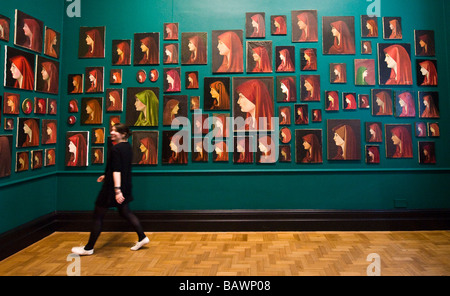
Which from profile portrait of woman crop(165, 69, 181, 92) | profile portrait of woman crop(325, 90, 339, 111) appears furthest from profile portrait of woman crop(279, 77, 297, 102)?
profile portrait of woman crop(165, 69, 181, 92)

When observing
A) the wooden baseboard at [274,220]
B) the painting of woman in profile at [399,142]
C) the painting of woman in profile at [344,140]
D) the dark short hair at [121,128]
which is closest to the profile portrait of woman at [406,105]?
the painting of woman in profile at [399,142]

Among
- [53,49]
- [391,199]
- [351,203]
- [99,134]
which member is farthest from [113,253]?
[391,199]

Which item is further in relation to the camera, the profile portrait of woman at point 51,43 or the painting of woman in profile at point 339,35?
the painting of woman in profile at point 339,35

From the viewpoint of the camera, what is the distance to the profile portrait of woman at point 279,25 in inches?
183

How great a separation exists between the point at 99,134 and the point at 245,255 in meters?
3.14

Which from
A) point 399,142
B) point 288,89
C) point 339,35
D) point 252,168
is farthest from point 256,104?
point 399,142

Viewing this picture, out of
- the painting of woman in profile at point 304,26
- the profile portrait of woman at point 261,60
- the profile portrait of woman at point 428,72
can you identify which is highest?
the painting of woman in profile at point 304,26

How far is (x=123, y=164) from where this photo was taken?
3.52 metres

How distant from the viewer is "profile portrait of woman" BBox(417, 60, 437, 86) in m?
4.65

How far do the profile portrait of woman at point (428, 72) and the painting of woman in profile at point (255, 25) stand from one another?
2.77 meters

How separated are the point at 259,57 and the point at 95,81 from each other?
2.87m

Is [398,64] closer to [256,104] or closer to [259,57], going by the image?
[259,57]

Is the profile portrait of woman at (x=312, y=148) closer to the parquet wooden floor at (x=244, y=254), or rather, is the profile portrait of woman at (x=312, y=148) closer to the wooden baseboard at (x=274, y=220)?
the wooden baseboard at (x=274, y=220)

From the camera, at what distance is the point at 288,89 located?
15.2 ft
